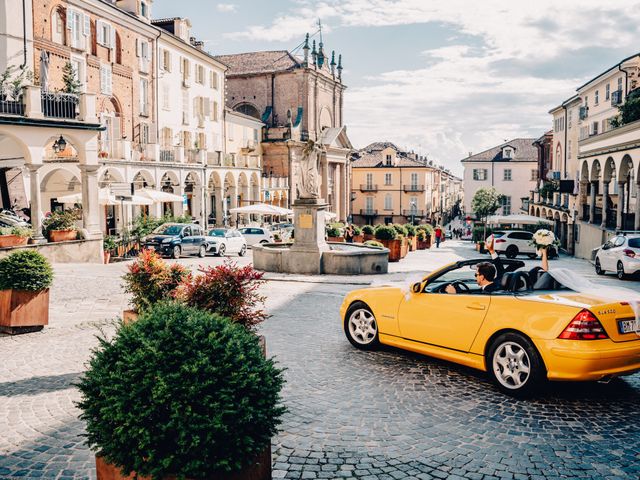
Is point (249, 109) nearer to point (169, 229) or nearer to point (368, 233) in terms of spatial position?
point (368, 233)

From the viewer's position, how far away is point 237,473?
148 inches

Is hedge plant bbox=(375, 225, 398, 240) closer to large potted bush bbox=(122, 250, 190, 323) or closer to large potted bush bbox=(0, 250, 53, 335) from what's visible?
large potted bush bbox=(0, 250, 53, 335)

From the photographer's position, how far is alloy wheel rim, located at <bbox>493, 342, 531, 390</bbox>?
6.80m

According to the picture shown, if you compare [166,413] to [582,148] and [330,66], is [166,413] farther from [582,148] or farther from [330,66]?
[330,66]

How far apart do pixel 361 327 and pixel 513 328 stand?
8.86ft

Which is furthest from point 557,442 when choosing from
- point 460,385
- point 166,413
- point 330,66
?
point 330,66

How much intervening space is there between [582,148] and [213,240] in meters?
23.8

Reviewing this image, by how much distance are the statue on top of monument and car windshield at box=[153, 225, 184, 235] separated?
1067cm

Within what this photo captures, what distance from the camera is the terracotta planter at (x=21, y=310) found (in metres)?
9.91

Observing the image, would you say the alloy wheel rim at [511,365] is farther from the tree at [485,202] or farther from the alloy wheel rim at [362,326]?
the tree at [485,202]

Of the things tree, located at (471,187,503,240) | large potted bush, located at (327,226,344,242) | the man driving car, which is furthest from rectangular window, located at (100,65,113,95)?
tree, located at (471,187,503,240)

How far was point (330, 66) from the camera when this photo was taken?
76.4m

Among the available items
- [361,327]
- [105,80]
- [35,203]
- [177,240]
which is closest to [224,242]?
[177,240]

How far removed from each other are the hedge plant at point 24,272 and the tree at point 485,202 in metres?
75.3
